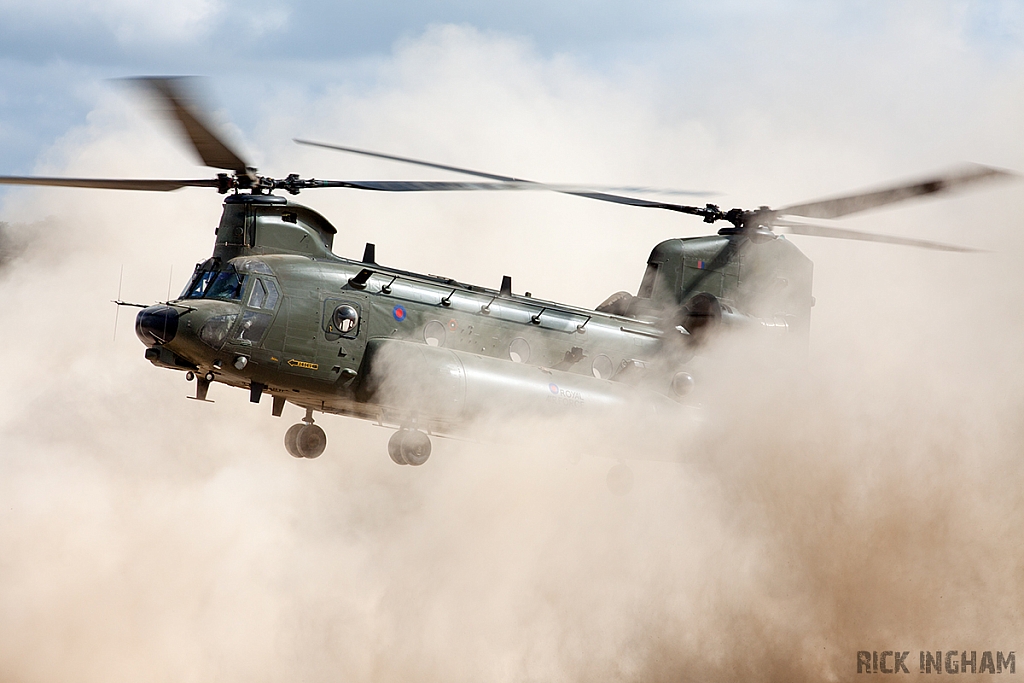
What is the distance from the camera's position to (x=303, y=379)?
11.2 m

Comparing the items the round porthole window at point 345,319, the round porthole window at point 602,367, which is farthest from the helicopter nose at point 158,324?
the round porthole window at point 602,367

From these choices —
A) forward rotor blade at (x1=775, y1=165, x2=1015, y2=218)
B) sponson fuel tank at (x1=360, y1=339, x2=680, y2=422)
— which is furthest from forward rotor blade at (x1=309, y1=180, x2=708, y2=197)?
forward rotor blade at (x1=775, y1=165, x2=1015, y2=218)

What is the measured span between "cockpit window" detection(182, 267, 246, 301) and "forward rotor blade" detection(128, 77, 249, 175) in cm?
115

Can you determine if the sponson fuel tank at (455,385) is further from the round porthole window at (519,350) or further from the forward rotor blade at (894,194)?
the forward rotor blade at (894,194)

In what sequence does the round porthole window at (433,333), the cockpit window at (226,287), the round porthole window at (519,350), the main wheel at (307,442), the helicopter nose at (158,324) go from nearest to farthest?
1. the helicopter nose at (158,324)
2. the cockpit window at (226,287)
3. the round porthole window at (433,333)
4. the main wheel at (307,442)
5. the round porthole window at (519,350)

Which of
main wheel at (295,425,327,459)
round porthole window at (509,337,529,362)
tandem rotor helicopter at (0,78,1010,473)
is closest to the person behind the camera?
tandem rotor helicopter at (0,78,1010,473)

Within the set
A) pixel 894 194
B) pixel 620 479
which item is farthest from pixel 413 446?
pixel 894 194

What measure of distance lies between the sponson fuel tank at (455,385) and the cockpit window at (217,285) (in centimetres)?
156

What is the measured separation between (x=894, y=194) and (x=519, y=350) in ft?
15.4

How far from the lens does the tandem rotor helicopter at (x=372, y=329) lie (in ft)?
35.4

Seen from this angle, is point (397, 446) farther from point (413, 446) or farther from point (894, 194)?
point (894, 194)

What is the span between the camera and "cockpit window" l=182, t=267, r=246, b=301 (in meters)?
11.0

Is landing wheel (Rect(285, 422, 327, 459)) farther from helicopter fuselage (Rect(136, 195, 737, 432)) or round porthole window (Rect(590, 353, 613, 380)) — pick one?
round porthole window (Rect(590, 353, 613, 380))

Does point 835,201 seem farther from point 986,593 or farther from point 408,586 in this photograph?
point 408,586
